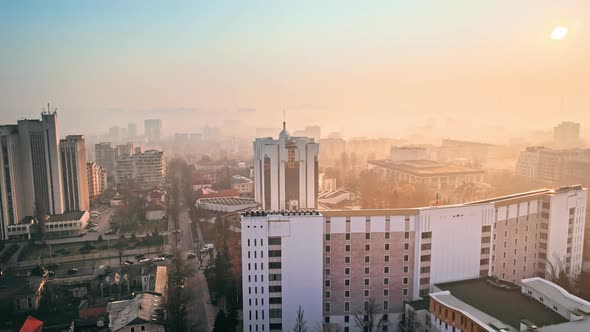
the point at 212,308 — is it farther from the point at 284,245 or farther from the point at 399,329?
the point at 399,329

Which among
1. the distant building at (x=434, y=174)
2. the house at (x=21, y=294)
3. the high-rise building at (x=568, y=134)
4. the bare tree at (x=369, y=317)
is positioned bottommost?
the house at (x=21, y=294)

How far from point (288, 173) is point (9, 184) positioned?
25.7 feet

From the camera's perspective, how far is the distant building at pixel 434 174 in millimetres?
17375

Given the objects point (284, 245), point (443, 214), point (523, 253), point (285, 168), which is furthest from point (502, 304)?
point (285, 168)

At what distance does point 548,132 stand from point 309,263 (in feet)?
100

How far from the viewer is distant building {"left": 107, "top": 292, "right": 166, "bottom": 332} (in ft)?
19.2

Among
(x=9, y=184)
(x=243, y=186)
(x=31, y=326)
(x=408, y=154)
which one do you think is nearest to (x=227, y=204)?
(x=243, y=186)

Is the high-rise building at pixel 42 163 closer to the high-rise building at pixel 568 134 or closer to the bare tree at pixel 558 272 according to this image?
the bare tree at pixel 558 272

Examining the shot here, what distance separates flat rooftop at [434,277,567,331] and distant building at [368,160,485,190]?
11.2m

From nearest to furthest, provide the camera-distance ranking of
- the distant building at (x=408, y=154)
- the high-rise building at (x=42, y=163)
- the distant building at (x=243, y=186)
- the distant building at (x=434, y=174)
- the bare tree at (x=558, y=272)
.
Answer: the bare tree at (x=558, y=272) → the high-rise building at (x=42, y=163) → the distant building at (x=434, y=174) → the distant building at (x=243, y=186) → the distant building at (x=408, y=154)

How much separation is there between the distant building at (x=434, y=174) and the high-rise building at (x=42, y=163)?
42.4ft

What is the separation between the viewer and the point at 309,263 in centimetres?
615

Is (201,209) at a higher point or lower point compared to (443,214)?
lower

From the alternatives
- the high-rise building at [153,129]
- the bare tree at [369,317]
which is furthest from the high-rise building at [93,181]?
the high-rise building at [153,129]
